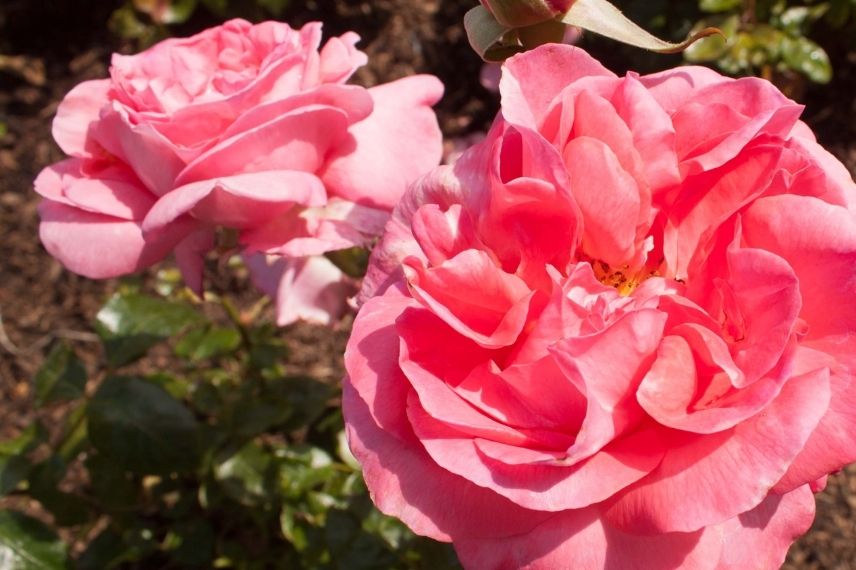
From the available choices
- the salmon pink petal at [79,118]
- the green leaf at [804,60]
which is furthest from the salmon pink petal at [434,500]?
the green leaf at [804,60]

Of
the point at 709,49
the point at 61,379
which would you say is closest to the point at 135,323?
the point at 61,379

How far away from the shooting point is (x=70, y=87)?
6.98 feet

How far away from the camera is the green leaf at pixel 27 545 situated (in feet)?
3.07

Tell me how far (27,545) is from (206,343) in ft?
1.13

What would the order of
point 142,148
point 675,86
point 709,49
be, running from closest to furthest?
point 675,86 < point 142,148 < point 709,49

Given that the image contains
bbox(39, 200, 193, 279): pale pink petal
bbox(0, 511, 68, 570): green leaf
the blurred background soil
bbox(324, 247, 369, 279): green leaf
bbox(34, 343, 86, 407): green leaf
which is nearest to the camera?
bbox(39, 200, 193, 279): pale pink petal

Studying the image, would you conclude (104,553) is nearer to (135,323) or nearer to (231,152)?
(135,323)

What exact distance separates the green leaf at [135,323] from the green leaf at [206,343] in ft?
0.24

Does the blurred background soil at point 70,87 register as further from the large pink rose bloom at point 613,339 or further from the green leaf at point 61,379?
the large pink rose bloom at point 613,339

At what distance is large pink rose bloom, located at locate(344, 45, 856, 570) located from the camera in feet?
1.52

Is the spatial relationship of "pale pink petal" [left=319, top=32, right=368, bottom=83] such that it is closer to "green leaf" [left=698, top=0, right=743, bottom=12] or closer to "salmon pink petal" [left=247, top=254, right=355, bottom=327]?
"salmon pink petal" [left=247, top=254, right=355, bottom=327]

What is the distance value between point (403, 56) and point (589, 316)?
5.74 feet

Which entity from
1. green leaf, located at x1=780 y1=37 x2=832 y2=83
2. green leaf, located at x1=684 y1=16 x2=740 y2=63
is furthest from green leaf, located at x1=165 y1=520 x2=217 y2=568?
green leaf, located at x1=780 y1=37 x2=832 y2=83

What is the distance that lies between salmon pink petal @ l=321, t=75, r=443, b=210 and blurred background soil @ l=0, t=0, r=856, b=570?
3.45ft
